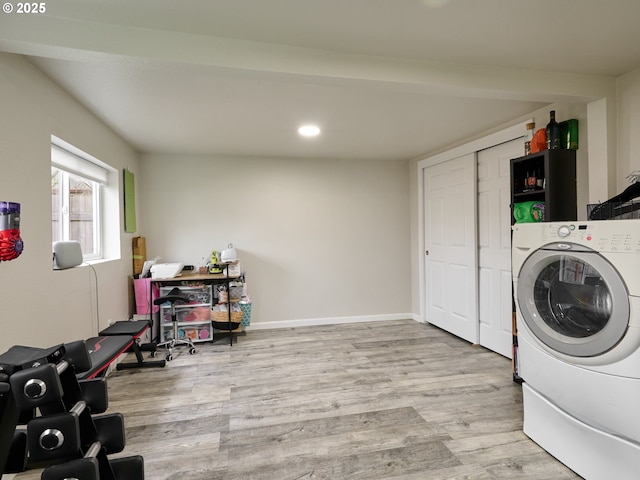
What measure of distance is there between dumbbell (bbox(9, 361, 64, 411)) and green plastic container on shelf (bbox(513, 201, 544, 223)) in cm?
283

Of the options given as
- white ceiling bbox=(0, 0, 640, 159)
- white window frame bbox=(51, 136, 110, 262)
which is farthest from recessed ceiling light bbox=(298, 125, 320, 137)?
white window frame bbox=(51, 136, 110, 262)

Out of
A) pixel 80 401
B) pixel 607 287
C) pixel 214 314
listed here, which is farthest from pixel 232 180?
pixel 607 287

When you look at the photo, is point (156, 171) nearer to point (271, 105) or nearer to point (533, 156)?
point (271, 105)

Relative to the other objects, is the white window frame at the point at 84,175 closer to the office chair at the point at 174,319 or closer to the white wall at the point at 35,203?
the white wall at the point at 35,203

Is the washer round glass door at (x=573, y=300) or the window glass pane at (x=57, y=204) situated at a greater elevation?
the window glass pane at (x=57, y=204)

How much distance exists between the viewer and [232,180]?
4.26 m

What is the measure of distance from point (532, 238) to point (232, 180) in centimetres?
339

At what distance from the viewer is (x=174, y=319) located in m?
3.55

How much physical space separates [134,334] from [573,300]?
2.96 m

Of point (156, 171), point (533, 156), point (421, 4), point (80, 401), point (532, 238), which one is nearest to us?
point (80, 401)

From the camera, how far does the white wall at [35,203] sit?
1711 millimetres

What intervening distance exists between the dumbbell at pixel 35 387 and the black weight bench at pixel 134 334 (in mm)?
1696

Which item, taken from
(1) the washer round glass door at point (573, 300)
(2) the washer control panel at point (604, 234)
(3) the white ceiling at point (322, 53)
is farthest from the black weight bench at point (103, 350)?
(2) the washer control panel at point (604, 234)

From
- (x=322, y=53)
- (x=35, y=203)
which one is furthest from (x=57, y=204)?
(x=322, y=53)
